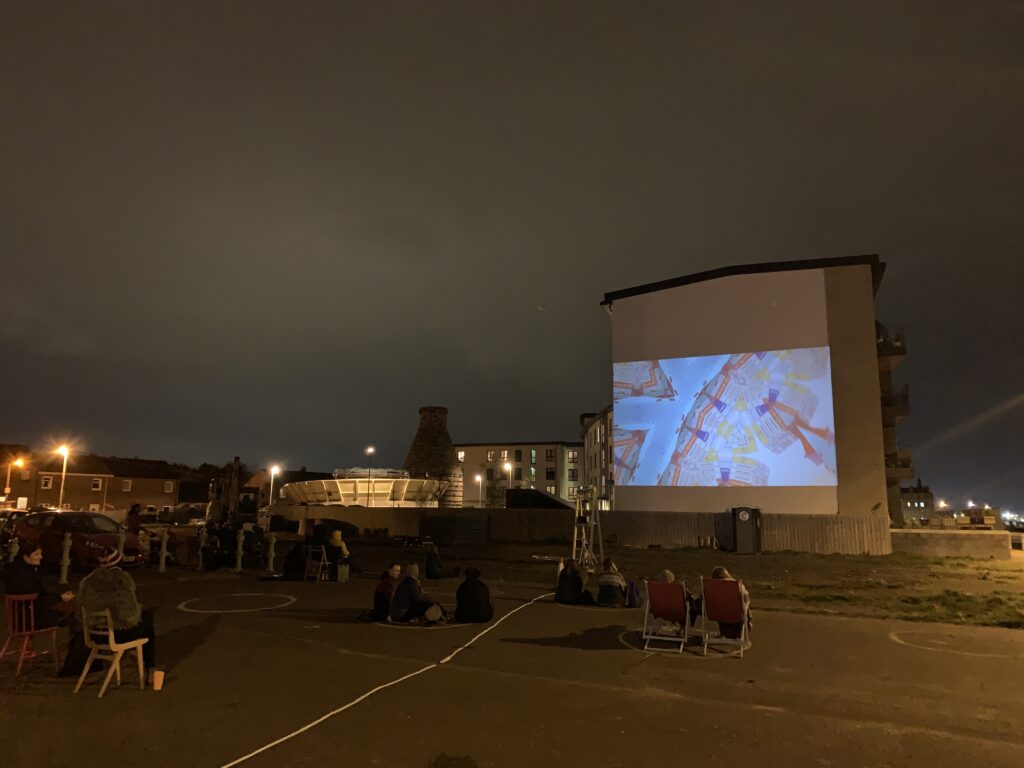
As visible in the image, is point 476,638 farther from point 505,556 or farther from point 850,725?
point 505,556

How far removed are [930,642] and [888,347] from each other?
1193 inches

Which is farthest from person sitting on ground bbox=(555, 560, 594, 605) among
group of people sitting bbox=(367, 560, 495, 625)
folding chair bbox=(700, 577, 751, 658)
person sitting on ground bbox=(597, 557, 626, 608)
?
folding chair bbox=(700, 577, 751, 658)

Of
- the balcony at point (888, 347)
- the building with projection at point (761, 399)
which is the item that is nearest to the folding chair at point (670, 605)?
the building with projection at point (761, 399)

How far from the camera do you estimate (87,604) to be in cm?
703

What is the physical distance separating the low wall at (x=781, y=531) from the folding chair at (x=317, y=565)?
17.6 meters

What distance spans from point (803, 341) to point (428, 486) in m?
30.1

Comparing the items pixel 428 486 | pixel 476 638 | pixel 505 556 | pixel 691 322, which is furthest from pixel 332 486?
pixel 476 638

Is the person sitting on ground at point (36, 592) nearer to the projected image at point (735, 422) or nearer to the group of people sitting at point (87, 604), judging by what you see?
the group of people sitting at point (87, 604)

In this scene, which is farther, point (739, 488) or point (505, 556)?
point (739, 488)

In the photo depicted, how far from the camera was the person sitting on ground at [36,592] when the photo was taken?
7.43 m

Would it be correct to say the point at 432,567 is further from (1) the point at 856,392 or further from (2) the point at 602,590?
(1) the point at 856,392

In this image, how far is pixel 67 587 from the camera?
1491 centimetres

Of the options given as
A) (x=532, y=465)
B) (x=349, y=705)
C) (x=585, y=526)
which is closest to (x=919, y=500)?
(x=532, y=465)

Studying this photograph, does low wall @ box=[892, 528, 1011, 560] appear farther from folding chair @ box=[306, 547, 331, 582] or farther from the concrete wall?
folding chair @ box=[306, 547, 331, 582]
